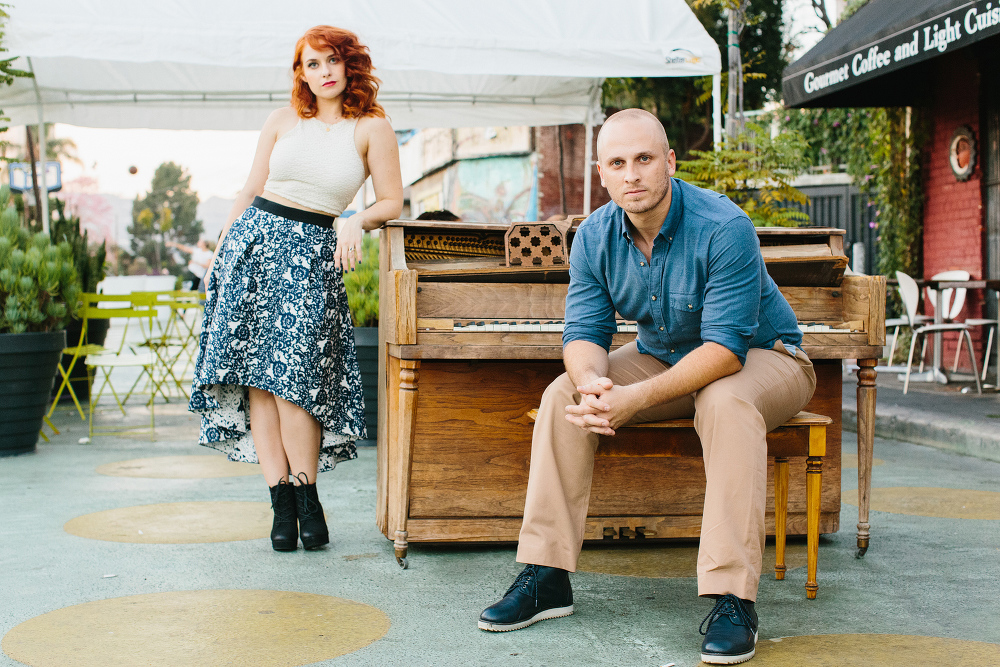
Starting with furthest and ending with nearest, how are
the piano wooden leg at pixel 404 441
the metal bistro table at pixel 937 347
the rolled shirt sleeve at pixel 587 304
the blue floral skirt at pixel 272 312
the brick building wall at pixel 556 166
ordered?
the brick building wall at pixel 556 166 < the metal bistro table at pixel 937 347 < the blue floral skirt at pixel 272 312 < the piano wooden leg at pixel 404 441 < the rolled shirt sleeve at pixel 587 304

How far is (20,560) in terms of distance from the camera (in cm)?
343

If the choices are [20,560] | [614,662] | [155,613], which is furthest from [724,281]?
[20,560]

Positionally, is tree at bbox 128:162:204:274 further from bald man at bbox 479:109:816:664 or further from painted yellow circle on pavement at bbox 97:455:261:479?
bald man at bbox 479:109:816:664

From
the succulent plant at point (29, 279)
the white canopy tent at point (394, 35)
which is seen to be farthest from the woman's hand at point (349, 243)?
the white canopy tent at point (394, 35)

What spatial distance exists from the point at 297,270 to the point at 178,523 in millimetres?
1303

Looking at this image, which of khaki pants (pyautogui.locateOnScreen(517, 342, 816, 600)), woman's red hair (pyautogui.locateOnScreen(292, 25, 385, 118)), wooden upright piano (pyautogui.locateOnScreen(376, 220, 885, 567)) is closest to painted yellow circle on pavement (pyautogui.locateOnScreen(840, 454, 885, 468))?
wooden upright piano (pyautogui.locateOnScreen(376, 220, 885, 567))

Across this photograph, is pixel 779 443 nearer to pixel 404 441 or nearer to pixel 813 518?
pixel 813 518

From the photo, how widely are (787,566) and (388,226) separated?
1.89 m

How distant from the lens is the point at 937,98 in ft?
32.2

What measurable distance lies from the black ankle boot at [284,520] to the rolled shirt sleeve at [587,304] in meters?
1.35

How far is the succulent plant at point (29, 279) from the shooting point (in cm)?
554

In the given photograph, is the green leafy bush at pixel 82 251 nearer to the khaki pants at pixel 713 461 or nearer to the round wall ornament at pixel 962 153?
the khaki pants at pixel 713 461

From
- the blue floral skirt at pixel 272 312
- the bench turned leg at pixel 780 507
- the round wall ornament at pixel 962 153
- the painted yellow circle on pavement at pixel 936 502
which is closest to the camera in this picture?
the bench turned leg at pixel 780 507

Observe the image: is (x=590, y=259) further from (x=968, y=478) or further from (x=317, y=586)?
(x=968, y=478)
